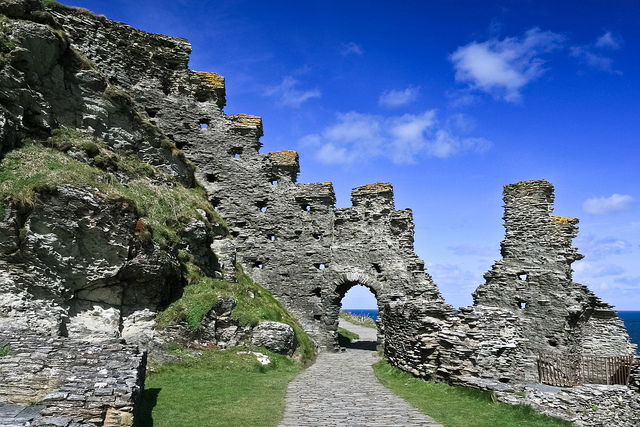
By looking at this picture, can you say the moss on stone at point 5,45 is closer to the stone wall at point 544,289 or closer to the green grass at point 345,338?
the green grass at point 345,338

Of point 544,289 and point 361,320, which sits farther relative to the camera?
point 361,320

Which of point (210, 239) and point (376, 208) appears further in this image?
point (376, 208)

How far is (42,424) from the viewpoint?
6.83 meters

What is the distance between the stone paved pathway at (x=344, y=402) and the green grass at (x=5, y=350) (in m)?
6.11

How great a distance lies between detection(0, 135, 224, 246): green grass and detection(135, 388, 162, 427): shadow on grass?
20.9ft

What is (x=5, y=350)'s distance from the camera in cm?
1049

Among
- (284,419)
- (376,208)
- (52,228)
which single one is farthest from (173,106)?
(284,419)

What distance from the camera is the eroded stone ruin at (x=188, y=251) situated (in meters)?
13.4

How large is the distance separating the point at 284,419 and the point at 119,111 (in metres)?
18.2

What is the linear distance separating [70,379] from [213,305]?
9.72 metres

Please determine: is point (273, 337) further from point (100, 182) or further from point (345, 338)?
point (345, 338)

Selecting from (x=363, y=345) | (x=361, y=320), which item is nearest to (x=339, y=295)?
(x=363, y=345)

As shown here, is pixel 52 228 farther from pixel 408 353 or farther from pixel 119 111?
pixel 408 353

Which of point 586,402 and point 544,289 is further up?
point 544,289
